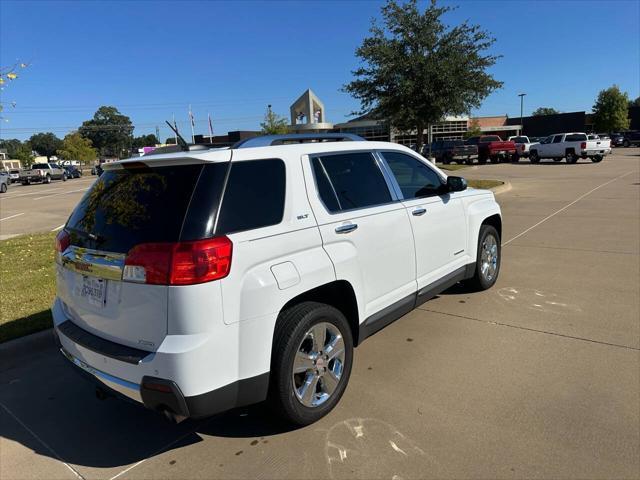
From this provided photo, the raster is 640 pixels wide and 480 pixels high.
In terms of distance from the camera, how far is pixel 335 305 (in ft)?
10.8

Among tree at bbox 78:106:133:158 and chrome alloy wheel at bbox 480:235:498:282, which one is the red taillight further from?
tree at bbox 78:106:133:158

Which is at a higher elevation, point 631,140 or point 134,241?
point 631,140

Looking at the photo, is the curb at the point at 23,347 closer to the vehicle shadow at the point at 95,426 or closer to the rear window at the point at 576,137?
the vehicle shadow at the point at 95,426

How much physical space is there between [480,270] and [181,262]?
380cm

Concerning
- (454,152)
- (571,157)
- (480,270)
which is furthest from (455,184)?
(454,152)

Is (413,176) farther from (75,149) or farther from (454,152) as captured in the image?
(75,149)

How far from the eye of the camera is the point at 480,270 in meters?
5.27

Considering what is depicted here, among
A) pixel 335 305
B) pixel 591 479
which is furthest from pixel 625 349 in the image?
pixel 335 305

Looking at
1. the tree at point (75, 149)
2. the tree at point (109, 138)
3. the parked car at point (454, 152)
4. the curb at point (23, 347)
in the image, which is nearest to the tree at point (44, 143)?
the tree at point (109, 138)

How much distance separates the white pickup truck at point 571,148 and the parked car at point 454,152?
393 cm

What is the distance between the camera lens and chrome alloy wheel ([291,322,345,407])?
9.71ft

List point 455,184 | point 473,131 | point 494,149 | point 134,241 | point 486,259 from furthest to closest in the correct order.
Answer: point 473,131
point 494,149
point 486,259
point 455,184
point 134,241

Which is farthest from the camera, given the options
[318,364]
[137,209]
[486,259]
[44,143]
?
[44,143]

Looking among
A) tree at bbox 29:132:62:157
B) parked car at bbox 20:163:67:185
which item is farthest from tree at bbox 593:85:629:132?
tree at bbox 29:132:62:157
